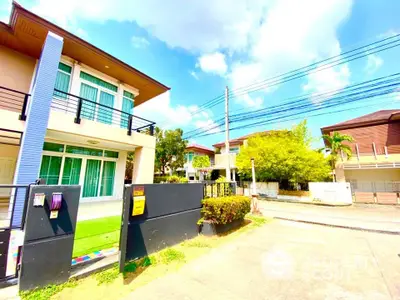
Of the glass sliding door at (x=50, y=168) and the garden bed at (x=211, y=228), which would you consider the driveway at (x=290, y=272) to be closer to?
the garden bed at (x=211, y=228)

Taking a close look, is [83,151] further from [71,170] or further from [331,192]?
[331,192]

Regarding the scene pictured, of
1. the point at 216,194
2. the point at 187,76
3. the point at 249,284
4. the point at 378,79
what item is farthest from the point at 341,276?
the point at 187,76

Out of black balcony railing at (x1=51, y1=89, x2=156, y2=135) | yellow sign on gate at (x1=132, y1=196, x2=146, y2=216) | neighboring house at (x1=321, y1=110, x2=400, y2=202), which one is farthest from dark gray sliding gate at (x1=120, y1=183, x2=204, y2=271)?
neighboring house at (x1=321, y1=110, x2=400, y2=202)

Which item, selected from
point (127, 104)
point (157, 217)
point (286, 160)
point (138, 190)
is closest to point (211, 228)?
point (157, 217)

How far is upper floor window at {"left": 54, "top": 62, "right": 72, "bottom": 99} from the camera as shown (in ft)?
24.7

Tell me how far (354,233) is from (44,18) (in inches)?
511

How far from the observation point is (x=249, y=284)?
10.5 feet

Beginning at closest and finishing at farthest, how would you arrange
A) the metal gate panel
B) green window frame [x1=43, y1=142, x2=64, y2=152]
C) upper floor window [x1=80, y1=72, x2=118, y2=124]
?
the metal gate panel < green window frame [x1=43, y1=142, x2=64, y2=152] < upper floor window [x1=80, y1=72, x2=118, y2=124]

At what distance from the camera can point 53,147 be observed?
7.94 metres

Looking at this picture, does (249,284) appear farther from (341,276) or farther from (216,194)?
(216,194)

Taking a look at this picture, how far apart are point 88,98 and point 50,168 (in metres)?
3.46

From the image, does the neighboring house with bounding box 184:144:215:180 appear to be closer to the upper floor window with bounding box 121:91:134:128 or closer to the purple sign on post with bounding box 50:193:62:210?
the upper floor window with bounding box 121:91:134:128

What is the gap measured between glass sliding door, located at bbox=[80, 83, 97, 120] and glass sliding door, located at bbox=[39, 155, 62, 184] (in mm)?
2261

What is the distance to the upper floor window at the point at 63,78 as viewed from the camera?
297 inches
